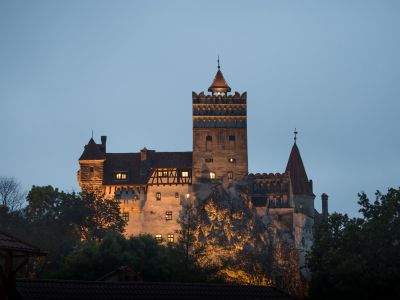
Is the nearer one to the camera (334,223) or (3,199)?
(334,223)

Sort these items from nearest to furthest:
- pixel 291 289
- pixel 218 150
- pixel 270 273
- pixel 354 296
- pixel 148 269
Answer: pixel 354 296 → pixel 148 269 → pixel 291 289 → pixel 270 273 → pixel 218 150

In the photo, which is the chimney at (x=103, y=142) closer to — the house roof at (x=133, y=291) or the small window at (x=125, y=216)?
the small window at (x=125, y=216)

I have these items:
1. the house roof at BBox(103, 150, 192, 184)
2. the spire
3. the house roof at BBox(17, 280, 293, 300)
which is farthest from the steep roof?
the house roof at BBox(17, 280, 293, 300)

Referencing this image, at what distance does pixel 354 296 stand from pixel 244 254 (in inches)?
2226

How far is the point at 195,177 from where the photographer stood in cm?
13100

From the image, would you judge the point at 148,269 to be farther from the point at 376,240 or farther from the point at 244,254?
the point at 244,254

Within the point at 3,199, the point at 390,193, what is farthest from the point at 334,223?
the point at 3,199

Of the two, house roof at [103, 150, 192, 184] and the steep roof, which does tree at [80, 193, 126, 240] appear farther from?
the steep roof

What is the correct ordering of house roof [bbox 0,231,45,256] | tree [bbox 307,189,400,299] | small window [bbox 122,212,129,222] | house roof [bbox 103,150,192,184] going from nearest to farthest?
house roof [bbox 0,231,45,256] < tree [bbox 307,189,400,299] < small window [bbox 122,212,129,222] < house roof [bbox 103,150,192,184]

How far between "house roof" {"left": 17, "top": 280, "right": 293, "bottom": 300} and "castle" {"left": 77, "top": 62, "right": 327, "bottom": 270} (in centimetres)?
6671

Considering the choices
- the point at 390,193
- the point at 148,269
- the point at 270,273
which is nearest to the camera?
the point at 390,193

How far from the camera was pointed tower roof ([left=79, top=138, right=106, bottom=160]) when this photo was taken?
135 metres

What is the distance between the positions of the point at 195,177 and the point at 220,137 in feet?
19.9

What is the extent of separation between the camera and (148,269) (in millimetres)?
88875
